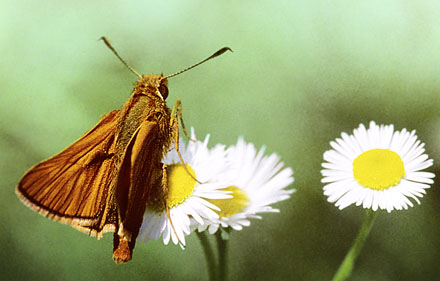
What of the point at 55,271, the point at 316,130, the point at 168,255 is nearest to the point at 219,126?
the point at 316,130

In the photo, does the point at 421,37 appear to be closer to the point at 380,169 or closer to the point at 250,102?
the point at 250,102

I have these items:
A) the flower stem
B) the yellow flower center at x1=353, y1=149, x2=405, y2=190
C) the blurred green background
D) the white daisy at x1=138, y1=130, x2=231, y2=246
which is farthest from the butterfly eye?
the blurred green background

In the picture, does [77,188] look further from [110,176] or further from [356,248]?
[356,248]

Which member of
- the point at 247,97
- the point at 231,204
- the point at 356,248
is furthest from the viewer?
the point at 247,97

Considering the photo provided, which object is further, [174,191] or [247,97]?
[247,97]

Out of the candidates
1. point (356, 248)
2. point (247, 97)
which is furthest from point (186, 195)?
point (247, 97)

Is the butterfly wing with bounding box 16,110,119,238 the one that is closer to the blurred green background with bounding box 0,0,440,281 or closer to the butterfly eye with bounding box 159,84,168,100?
the butterfly eye with bounding box 159,84,168,100
